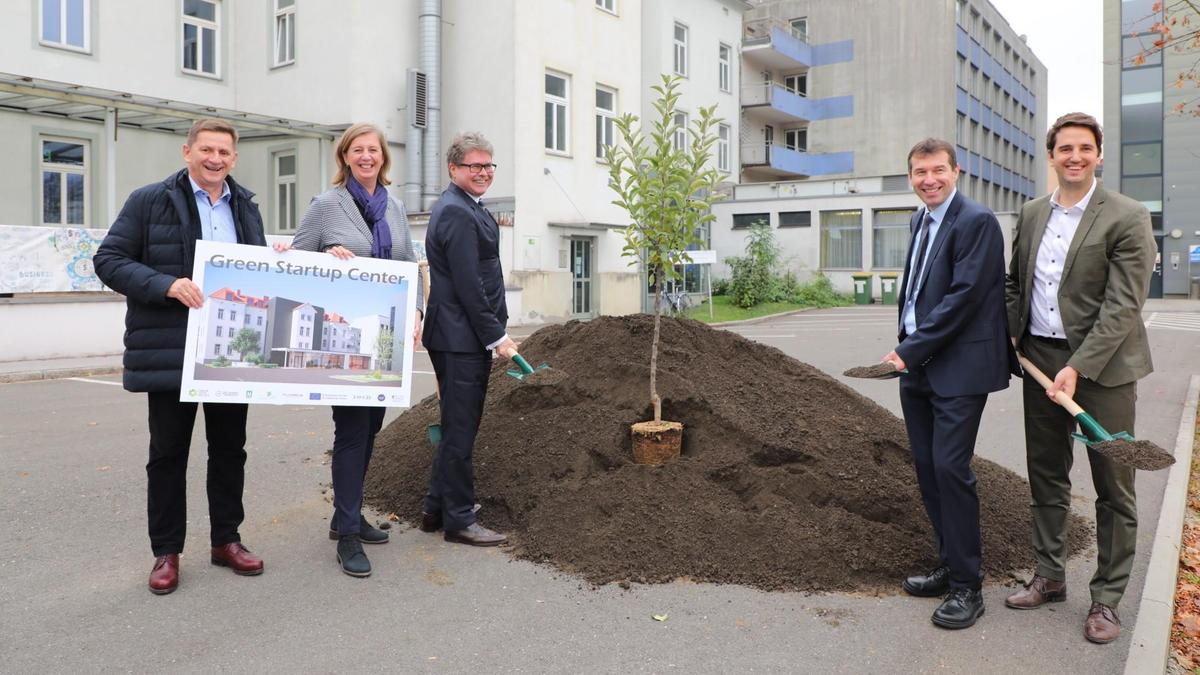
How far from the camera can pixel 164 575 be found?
427 centimetres

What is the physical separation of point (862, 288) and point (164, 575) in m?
34.9

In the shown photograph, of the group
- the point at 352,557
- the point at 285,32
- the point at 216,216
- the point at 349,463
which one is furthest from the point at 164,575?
the point at 285,32

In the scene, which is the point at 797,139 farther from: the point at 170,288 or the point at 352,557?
the point at 170,288

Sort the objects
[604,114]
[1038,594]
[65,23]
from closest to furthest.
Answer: [1038,594] < [65,23] < [604,114]

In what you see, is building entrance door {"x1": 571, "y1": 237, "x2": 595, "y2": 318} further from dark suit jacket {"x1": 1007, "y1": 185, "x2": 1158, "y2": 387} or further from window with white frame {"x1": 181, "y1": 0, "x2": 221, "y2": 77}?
dark suit jacket {"x1": 1007, "y1": 185, "x2": 1158, "y2": 387}

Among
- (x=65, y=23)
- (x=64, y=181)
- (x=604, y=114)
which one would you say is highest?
(x=65, y=23)

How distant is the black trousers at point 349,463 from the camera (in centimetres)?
464

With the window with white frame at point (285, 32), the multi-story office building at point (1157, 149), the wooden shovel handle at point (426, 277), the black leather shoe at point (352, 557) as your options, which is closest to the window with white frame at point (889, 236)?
the multi-story office building at point (1157, 149)

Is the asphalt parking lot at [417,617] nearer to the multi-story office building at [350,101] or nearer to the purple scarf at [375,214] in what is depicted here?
the purple scarf at [375,214]

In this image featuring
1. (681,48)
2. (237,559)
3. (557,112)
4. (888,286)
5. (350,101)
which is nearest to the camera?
(237,559)

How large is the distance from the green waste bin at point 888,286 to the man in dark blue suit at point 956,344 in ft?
108

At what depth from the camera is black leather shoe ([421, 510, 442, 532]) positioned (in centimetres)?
526

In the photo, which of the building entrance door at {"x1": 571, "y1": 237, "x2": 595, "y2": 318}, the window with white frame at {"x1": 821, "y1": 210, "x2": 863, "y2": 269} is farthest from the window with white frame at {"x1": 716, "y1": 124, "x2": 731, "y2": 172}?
the building entrance door at {"x1": 571, "y1": 237, "x2": 595, "y2": 318}

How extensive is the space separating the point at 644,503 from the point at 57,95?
17180mm
